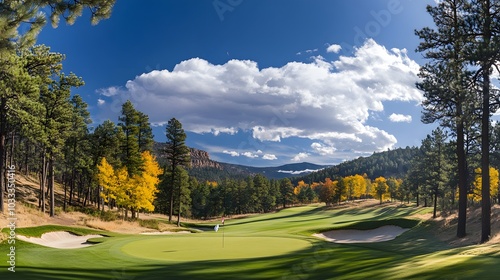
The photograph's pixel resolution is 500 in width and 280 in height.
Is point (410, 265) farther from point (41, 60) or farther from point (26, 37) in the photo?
point (41, 60)

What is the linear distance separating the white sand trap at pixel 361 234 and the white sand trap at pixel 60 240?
20337 millimetres

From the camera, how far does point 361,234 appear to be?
3566 cm

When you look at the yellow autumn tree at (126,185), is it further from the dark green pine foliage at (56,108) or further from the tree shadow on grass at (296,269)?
the tree shadow on grass at (296,269)

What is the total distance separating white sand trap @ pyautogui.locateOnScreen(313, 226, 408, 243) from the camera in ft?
111

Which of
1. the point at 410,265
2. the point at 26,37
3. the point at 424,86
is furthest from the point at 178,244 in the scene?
the point at 424,86

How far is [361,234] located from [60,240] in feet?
87.1

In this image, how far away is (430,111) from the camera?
1008 inches

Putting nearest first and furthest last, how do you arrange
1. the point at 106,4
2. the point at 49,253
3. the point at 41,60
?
the point at 106,4, the point at 49,253, the point at 41,60

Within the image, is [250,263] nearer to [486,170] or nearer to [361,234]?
[486,170]

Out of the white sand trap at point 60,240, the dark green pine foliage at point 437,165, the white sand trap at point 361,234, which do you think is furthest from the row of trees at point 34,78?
the dark green pine foliage at point 437,165

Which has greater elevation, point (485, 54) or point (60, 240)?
point (485, 54)

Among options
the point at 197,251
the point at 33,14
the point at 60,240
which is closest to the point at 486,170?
the point at 197,251

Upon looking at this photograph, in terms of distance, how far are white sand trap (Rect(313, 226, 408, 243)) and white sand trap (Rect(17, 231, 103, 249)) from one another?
20.3m

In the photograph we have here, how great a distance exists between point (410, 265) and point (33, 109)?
29035 millimetres
